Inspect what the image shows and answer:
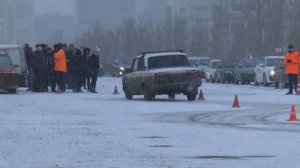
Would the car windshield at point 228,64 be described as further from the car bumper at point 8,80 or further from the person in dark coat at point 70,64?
the car bumper at point 8,80

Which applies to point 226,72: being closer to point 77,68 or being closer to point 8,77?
point 77,68

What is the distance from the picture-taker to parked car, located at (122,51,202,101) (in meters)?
34.9

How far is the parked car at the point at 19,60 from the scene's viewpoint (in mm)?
46484

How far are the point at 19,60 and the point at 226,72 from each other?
938 inches

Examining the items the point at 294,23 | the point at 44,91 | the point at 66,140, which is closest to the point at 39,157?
the point at 66,140

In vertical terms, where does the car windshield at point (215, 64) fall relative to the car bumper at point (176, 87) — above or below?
below

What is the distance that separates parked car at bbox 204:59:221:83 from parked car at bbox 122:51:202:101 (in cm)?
3512

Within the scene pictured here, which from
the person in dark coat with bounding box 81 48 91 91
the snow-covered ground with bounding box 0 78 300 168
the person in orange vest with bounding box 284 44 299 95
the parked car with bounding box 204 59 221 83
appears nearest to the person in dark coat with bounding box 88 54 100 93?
the person in dark coat with bounding box 81 48 91 91

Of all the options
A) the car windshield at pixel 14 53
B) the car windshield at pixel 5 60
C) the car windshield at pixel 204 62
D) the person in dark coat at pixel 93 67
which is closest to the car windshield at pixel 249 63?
the car windshield at pixel 204 62

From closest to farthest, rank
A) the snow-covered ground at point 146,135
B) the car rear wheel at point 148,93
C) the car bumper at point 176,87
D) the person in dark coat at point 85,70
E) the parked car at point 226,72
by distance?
the snow-covered ground at point 146,135 < the car bumper at point 176,87 < the car rear wheel at point 148,93 < the person in dark coat at point 85,70 < the parked car at point 226,72

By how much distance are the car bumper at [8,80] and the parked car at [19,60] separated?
4106 millimetres

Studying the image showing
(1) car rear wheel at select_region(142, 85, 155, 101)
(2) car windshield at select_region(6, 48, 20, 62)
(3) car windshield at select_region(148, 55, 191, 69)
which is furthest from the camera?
(2) car windshield at select_region(6, 48, 20, 62)

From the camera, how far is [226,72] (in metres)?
69.7

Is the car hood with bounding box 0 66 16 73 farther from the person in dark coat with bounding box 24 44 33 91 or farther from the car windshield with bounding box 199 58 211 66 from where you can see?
the car windshield with bounding box 199 58 211 66
